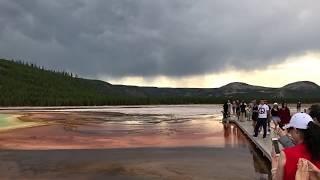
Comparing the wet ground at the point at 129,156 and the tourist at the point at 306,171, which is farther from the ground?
the tourist at the point at 306,171

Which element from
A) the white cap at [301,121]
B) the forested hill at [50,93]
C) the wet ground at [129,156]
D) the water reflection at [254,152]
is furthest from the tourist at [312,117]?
the forested hill at [50,93]

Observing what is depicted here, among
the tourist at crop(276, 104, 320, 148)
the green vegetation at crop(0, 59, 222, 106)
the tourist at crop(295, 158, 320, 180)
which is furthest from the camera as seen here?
the green vegetation at crop(0, 59, 222, 106)

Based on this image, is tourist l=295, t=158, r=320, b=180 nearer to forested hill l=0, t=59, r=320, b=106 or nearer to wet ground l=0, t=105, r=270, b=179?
wet ground l=0, t=105, r=270, b=179

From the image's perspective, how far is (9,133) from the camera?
28.0m

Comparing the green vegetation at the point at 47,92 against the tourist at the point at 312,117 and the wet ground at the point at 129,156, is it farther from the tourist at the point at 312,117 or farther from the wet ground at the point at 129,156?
the tourist at the point at 312,117

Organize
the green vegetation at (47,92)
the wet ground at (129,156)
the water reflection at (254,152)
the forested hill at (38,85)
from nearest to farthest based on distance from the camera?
1. the water reflection at (254,152)
2. the wet ground at (129,156)
3. the green vegetation at (47,92)
4. the forested hill at (38,85)

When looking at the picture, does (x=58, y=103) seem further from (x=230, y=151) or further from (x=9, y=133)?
(x=230, y=151)

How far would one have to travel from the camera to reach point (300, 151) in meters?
3.95

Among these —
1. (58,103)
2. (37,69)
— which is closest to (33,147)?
(58,103)

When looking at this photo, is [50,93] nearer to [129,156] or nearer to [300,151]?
[129,156]

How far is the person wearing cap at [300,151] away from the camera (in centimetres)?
384

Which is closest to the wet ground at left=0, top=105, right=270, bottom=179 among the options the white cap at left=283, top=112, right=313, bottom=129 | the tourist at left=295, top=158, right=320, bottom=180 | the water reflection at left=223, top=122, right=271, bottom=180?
the water reflection at left=223, top=122, right=271, bottom=180

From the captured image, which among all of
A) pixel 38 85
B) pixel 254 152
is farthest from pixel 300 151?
pixel 38 85

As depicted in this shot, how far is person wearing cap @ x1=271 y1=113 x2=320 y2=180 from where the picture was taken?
151 inches
